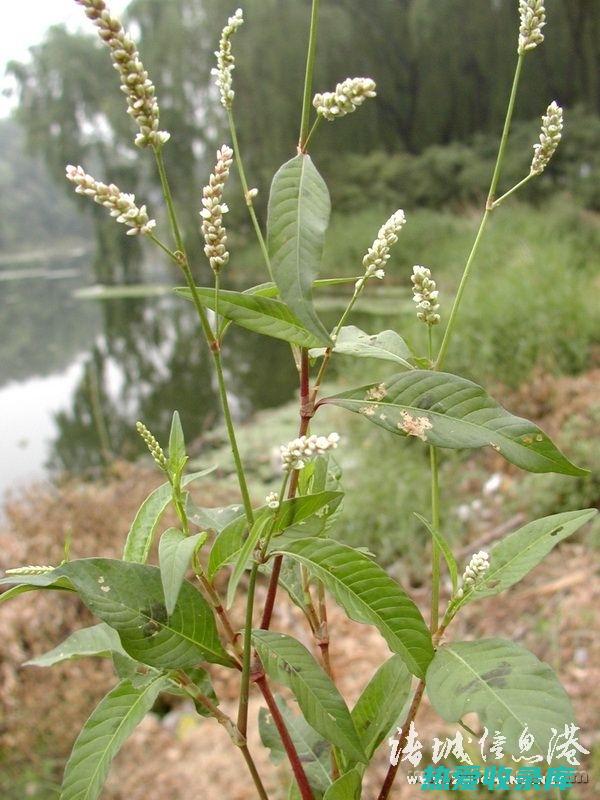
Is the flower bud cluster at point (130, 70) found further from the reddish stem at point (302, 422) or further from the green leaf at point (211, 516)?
the green leaf at point (211, 516)

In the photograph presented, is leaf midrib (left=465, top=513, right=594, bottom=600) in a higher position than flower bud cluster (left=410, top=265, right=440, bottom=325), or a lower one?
lower

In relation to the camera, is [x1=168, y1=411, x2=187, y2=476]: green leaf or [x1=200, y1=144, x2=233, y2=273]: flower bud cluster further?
[x1=168, y1=411, x2=187, y2=476]: green leaf

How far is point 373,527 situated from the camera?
2.88m

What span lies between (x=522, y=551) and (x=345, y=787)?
194mm

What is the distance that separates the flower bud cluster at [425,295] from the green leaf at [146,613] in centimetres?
23

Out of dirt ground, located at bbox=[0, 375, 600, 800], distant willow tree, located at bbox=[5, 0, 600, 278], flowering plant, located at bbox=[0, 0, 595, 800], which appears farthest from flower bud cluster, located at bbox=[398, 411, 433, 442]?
distant willow tree, located at bbox=[5, 0, 600, 278]

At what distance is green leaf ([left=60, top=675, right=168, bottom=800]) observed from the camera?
417 millimetres

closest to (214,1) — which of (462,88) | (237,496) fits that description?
(462,88)

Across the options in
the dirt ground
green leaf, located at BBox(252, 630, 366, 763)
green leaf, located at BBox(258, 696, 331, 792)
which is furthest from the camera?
the dirt ground

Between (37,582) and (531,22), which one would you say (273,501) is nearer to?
(37,582)

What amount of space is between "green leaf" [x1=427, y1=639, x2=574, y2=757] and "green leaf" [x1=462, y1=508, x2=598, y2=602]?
54 mm

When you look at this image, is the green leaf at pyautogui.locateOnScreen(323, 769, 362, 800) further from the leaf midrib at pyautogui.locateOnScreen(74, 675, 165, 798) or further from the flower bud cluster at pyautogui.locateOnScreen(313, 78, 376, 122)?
the flower bud cluster at pyautogui.locateOnScreen(313, 78, 376, 122)

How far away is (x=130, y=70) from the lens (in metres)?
0.31

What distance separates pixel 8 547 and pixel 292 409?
2.70m
